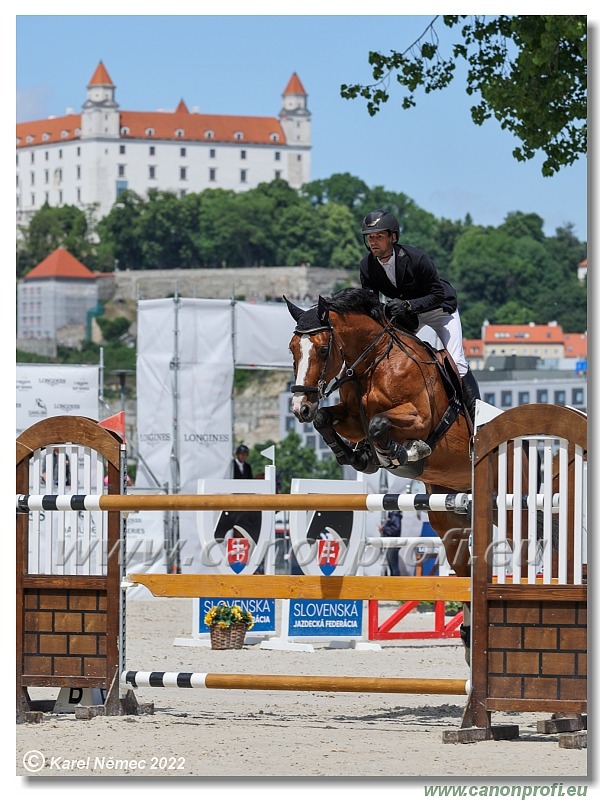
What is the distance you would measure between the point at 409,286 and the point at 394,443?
0.91 meters

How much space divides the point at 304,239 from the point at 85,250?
59.0 ft

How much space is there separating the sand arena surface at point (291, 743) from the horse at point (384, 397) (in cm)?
107

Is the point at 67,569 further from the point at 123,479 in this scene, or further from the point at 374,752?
the point at 374,752

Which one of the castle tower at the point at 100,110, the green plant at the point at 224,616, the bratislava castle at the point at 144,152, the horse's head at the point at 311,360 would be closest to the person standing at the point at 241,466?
the green plant at the point at 224,616

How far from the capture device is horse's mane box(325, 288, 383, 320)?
6441mm

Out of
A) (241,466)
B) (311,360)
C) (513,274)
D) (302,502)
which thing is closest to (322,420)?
(311,360)

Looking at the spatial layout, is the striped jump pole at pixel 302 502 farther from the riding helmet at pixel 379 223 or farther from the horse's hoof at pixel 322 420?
the riding helmet at pixel 379 223

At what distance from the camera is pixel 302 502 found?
546cm

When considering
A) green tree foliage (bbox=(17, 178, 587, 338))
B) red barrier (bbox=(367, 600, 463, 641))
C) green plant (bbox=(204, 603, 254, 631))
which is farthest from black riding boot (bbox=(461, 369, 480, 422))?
green tree foliage (bbox=(17, 178, 587, 338))

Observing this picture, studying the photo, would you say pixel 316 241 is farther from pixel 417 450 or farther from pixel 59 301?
pixel 417 450

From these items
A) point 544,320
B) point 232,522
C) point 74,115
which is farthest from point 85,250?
point 232,522

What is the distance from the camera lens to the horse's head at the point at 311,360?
5.96 m

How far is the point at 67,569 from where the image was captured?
607 cm

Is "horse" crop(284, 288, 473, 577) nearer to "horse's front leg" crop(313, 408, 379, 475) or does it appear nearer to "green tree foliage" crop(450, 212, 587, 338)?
"horse's front leg" crop(313, 408, 379, 475)
